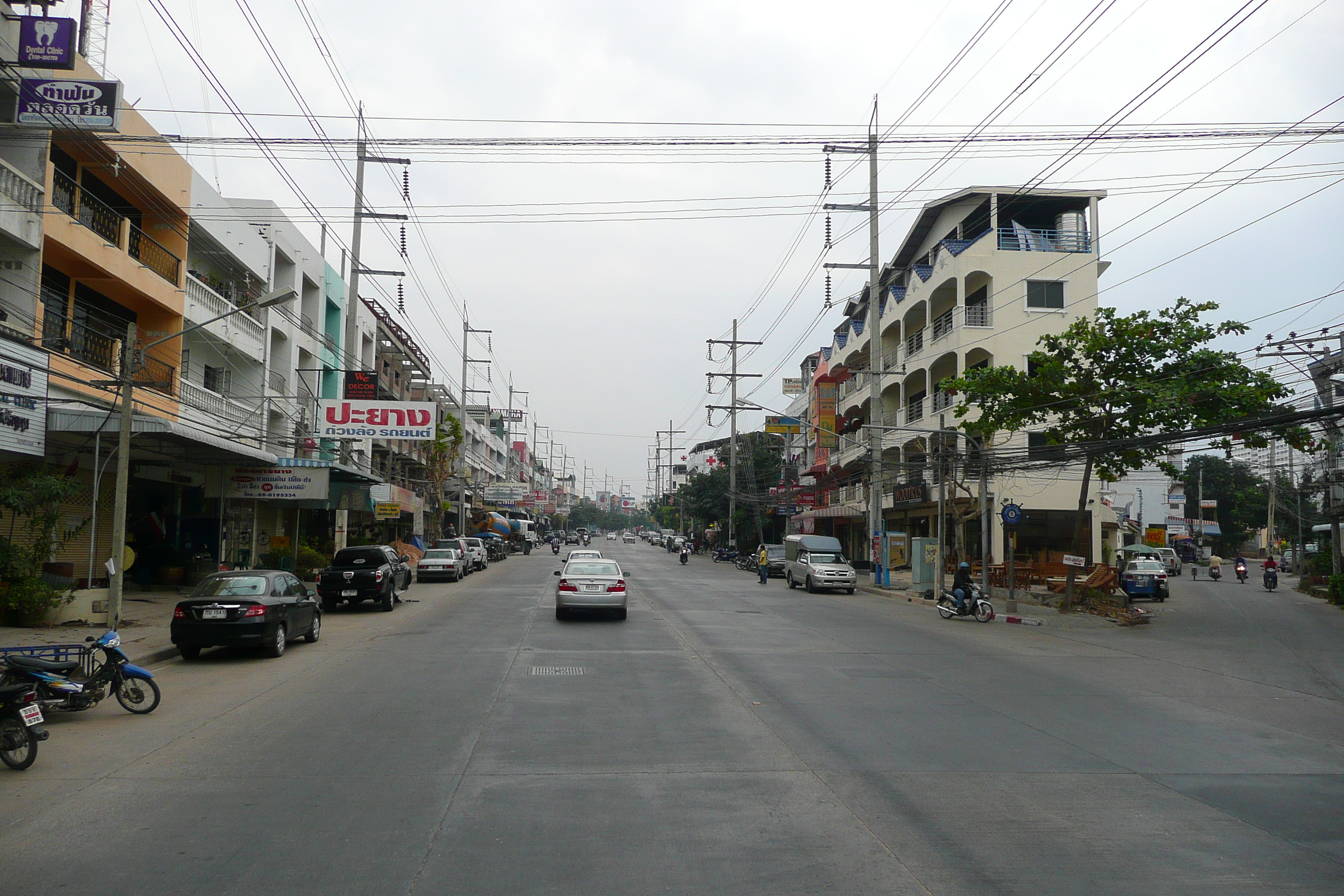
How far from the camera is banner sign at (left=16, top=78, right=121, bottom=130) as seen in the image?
19.7 m

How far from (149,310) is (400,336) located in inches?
1250

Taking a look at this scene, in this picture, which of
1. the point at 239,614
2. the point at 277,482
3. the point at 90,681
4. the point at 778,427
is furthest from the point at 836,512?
the point at 90,681

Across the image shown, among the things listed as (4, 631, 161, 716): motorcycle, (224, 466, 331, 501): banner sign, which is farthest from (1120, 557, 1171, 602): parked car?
(4, 631, 161, 716): motorcycle

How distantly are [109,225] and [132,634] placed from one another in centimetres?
1210

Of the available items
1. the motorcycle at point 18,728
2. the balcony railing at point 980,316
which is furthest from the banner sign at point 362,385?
the motorcycle at point 18,728

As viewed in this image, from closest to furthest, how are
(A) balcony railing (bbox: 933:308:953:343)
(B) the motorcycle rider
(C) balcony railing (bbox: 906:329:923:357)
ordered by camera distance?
(B) the motorcycle rider → (A) balcony railing (bbox: 933:308:953:343) → (C) balcony railing (bbox: 906:329:923:357)

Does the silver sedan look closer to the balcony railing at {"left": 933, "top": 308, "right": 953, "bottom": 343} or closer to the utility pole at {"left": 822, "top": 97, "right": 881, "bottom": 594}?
the utility pole at {"left": 822, "top": 97, "right": 881, "bottom": 594}

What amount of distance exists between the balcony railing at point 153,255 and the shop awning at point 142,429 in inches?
168

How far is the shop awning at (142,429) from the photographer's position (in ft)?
65.2

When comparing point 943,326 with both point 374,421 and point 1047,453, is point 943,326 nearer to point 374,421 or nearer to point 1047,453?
point 1047,453

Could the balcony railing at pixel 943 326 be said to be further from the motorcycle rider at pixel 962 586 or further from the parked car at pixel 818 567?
the motorcycle rider at pixel 962 586

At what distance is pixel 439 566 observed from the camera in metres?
39.3

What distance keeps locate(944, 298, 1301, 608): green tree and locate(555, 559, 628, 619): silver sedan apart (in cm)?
1167

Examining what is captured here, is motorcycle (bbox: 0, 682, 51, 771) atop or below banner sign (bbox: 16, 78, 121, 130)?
below
